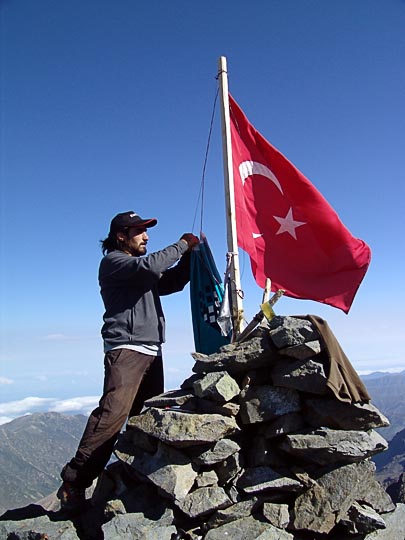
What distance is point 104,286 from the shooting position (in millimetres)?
8406

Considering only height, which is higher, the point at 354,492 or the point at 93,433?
the point at 93,433

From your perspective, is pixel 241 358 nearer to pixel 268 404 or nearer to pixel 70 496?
pixel 268 404

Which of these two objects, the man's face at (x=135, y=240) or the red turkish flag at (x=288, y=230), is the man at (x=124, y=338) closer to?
Answer: the man's face at (x=135, y=240)

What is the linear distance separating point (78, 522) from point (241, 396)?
10.9 ft

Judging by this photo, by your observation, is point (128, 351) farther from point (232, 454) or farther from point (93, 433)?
point (232, 454)

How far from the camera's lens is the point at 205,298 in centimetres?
948

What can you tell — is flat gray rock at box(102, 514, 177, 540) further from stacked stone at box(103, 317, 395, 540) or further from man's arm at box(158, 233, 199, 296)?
man's arm at box(158, 233, 199, 296)

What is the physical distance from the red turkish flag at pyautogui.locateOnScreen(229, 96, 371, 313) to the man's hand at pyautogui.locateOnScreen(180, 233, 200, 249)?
132 centimetres

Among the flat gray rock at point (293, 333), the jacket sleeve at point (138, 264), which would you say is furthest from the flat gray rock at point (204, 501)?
the jacket sleeve at point (138, 264)

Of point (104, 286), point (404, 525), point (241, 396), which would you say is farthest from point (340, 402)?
point (104, 286)

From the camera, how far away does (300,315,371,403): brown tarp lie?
22.2 ft

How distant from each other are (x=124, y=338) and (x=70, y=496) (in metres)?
2.67

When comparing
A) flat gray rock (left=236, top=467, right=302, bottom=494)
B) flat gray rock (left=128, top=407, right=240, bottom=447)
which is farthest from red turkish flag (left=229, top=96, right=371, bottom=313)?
flat gray rock (left=236, top=467, right=302, bottom=494)

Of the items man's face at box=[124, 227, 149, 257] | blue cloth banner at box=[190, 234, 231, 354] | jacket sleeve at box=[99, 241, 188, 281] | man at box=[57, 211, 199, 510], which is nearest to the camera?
man at box=[57, 211, 199, 510]
